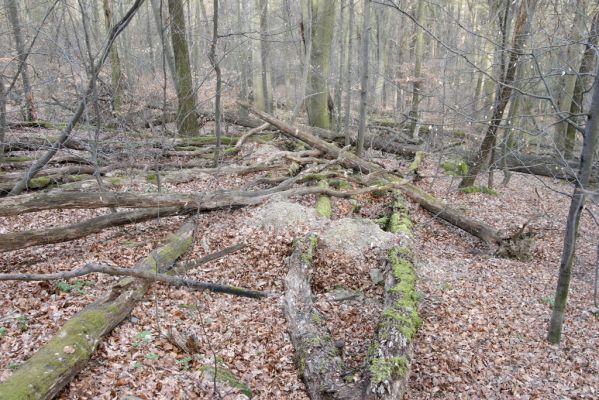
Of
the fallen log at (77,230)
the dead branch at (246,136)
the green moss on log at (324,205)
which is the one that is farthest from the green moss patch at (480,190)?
the fallen log at (77,230)

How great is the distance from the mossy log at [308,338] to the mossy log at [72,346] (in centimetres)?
192

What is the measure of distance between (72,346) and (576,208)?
5.52 m

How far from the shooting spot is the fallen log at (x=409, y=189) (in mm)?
8547

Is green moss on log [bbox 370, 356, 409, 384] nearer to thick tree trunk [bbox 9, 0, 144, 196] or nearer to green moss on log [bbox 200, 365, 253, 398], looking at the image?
green moss on log [bbox 200, 365, 253, 398]

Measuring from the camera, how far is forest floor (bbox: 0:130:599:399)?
164 inches

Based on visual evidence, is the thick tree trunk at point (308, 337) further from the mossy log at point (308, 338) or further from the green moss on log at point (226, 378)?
the green moss on log at point (226, 378)

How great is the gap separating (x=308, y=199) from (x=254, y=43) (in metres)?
11.4

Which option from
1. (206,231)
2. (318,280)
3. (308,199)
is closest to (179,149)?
(308,199)

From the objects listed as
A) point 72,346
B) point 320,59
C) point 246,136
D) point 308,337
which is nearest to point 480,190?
point 320,59

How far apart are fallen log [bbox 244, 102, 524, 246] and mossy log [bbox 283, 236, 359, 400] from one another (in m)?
3.03

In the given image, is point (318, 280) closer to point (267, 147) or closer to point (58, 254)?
point (58, 254)

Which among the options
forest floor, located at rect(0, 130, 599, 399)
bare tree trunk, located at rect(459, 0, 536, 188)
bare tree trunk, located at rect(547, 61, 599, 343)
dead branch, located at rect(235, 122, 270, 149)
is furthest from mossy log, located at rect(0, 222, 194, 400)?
dead branch, located at rect(235, 122, 270, 149)

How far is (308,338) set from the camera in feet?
15.6

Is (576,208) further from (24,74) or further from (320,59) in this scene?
(24,74)
